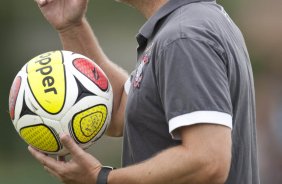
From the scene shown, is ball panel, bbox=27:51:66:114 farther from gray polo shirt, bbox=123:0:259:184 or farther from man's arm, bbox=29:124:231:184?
man's arm, bbox=29:124:231:184

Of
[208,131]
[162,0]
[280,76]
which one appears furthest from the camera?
[280,76]

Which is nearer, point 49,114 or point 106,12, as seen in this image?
point 49,114

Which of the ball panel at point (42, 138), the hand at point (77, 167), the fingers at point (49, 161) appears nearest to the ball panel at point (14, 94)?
the ball panel at point (42, 138)

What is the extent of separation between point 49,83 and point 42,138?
238 millimetres

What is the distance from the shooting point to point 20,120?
3.68m

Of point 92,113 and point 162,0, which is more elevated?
point 162,0

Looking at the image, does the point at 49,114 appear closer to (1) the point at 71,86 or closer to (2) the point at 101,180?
(1) the point at 71,86

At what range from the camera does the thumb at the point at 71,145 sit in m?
3.41

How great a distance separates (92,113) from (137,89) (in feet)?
1.11

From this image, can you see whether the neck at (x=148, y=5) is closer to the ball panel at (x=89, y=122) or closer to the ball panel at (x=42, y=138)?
the ball panel at (x=89, y=122)

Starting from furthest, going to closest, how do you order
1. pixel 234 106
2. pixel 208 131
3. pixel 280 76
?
pixel 280 76, pixel 234 106, pixel 208 131

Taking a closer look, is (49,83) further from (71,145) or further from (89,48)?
(89,48)

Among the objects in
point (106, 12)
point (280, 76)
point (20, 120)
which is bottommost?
point (280, 76)

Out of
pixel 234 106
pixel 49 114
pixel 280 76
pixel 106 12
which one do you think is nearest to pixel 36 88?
pixel 49 114
